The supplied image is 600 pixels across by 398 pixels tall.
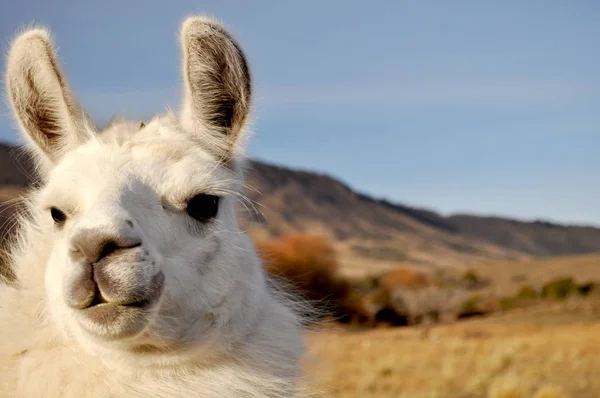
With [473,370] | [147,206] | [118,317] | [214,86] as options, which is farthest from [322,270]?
[118,317]

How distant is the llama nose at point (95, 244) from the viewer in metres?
2.65

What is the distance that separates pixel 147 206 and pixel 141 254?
33 cm

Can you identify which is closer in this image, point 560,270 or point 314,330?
point 314,330

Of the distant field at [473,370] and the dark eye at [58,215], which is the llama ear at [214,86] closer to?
the dark eye at [58,215]

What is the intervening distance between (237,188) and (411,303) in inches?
1851

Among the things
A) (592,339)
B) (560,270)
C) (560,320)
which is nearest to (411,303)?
(560,320)

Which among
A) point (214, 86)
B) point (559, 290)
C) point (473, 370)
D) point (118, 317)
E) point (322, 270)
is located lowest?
point (322, 270)

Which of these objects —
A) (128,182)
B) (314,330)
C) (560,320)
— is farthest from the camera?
(560,320)

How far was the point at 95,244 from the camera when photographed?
8.70ft

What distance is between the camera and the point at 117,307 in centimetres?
275

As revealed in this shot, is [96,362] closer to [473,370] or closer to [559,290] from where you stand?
[473,370]

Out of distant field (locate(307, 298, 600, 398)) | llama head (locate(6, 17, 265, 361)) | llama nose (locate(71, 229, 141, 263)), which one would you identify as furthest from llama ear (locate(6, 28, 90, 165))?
distant field (locate(307, 298, 600, 398))

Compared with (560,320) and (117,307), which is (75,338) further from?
(560,320)

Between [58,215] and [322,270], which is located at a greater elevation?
[58,215]
